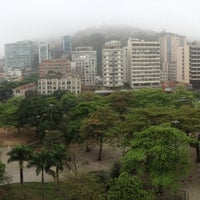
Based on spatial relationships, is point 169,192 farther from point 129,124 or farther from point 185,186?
point 129,124

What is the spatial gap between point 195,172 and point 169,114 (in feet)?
17.5

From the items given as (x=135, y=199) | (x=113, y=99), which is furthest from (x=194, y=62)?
(x=135, y=199)

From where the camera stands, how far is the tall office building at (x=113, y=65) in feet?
→ 268

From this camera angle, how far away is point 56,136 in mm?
34062

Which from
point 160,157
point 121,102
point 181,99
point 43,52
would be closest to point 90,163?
point 160,157

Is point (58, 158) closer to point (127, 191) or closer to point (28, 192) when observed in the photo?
point (28, 192)

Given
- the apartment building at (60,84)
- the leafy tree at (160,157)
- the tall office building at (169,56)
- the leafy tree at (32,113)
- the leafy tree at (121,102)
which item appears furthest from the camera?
the tall office building at (169,56)

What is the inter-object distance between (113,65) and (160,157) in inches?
2401

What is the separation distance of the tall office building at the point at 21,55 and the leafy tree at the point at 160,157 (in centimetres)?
13756

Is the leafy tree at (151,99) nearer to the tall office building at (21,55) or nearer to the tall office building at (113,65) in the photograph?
the tall office building at (113,65)

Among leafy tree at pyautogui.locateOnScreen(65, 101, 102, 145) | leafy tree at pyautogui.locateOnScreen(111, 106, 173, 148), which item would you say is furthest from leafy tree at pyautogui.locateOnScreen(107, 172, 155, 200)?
leafy tree at pyautogui.locateOnScreen(65, 101, 102, 145)

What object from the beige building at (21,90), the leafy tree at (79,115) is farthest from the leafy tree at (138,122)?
the beige building at (21,90)

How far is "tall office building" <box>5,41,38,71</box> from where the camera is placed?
157875 mm

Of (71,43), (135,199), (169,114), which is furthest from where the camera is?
(71,43)
